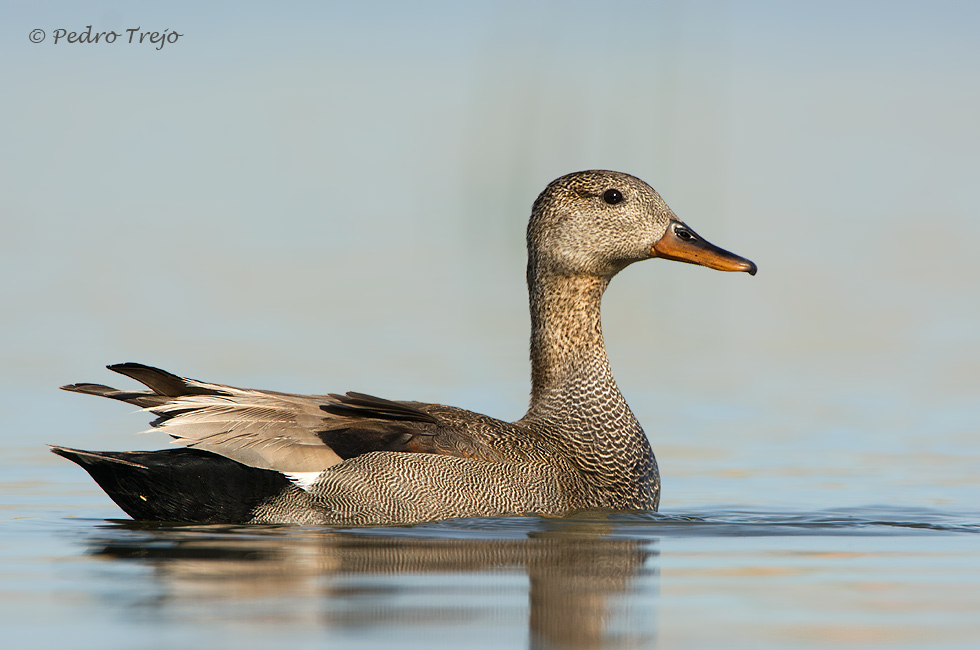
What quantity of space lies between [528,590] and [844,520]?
2.82 meters

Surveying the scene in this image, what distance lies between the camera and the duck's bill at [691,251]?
894 cm

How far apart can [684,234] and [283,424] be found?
97.7 inches

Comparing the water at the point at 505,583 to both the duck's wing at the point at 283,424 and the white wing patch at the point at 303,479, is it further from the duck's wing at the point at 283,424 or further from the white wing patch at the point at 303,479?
the duck's wing at the point at 283,424

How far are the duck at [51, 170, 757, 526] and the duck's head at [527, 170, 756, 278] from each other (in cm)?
73

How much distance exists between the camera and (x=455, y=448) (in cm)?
798

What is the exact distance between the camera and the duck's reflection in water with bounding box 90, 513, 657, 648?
544 cm

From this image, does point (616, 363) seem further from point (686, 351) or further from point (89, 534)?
point (89, 534)

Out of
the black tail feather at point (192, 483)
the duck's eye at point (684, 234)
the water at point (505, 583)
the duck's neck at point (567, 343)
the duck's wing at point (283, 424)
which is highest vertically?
the duck's eye at point (684, 234)

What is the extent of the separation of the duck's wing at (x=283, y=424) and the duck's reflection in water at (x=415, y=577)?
1.22 ft

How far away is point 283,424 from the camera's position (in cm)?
792

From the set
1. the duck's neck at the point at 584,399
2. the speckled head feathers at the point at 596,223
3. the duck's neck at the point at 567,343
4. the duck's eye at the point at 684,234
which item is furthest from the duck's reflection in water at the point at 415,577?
the duck's eye at the point at 684,234

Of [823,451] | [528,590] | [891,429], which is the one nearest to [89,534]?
[528,590]

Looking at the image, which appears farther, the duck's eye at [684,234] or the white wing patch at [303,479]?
the duck's eye at [684,234]

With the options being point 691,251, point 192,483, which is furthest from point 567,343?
point 192,483
